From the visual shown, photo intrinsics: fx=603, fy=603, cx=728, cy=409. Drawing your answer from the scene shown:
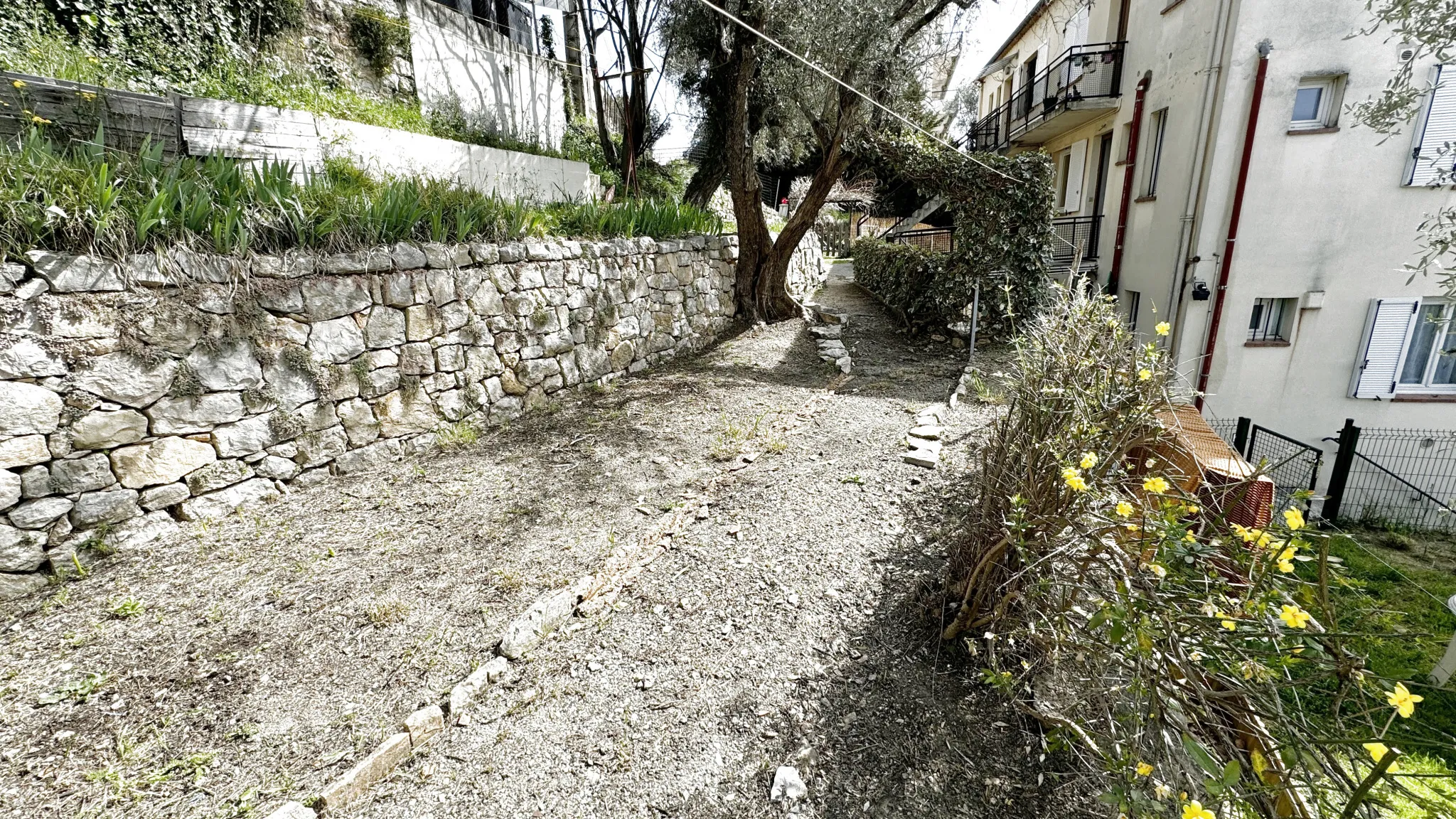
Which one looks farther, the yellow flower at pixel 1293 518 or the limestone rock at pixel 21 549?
the limestone rock at pixel 21 549

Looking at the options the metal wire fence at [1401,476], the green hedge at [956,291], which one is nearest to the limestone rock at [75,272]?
the green hedge at [956,291]

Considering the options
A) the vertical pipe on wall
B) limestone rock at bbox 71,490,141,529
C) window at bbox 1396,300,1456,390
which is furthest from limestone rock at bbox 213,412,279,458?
window at bbox 1396,300,1456,390

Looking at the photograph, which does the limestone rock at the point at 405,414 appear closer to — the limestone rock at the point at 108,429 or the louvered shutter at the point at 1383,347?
the limestone rock at the point at 108,429

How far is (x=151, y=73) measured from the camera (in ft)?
17.4

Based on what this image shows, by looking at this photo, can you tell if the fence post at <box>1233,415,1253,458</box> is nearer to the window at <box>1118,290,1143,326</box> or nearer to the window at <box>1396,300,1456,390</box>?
the window at <box>1118,290,1143,326</box>

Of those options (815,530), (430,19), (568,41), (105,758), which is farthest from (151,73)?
(568,41)

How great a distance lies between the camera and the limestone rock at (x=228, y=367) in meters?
3.28

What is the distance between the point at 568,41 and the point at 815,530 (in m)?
12.1

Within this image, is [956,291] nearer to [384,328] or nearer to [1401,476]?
[1401,476]

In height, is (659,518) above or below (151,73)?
below

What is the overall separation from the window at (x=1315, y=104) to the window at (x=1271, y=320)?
212 cm

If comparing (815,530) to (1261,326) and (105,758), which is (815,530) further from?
(1261,326)

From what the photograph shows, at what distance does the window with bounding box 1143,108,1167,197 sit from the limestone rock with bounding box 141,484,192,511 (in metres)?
11.4

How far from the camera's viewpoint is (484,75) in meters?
8.77
